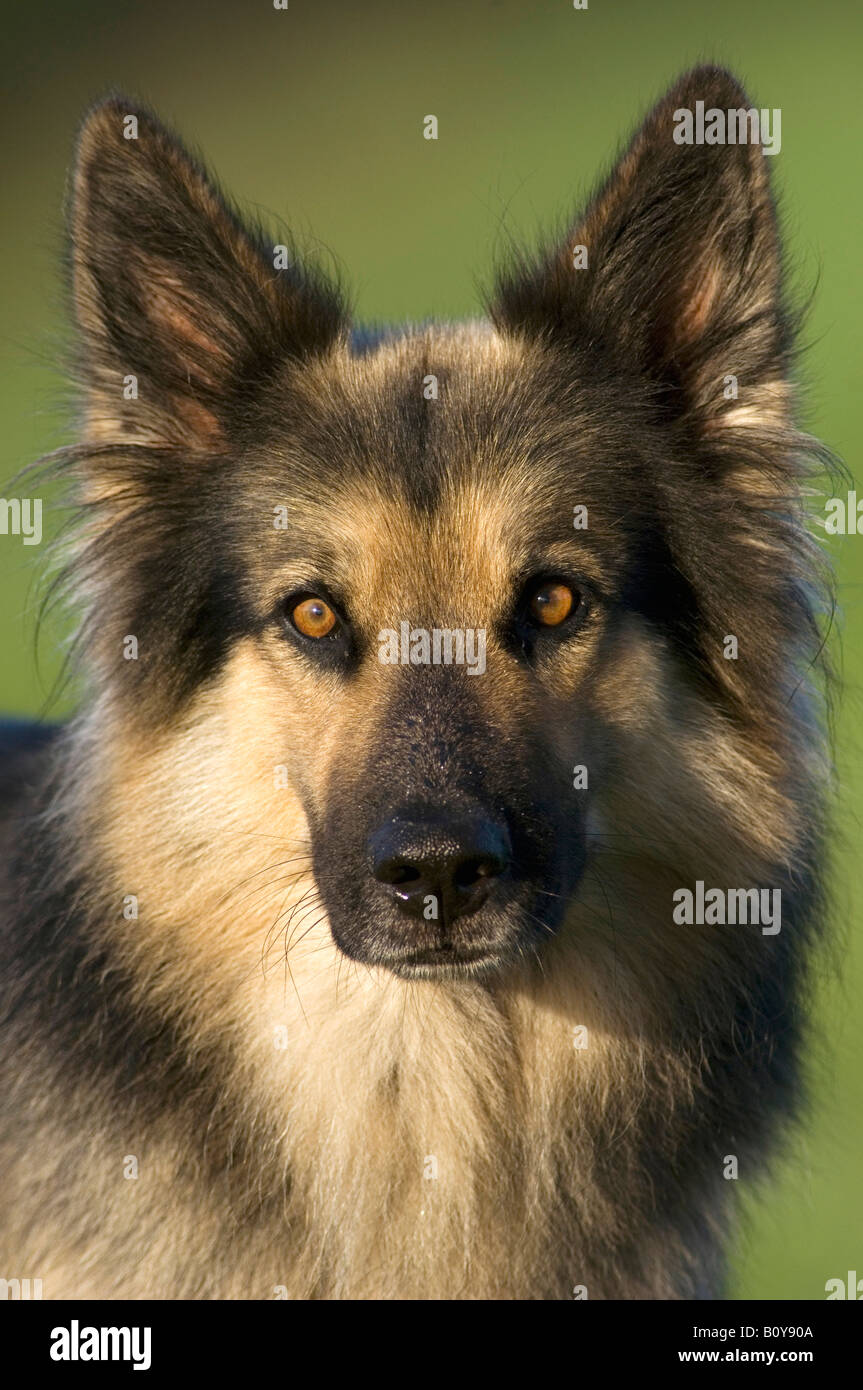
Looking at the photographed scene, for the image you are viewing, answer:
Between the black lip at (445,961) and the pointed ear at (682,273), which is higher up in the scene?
the pointed ear at (682,273)

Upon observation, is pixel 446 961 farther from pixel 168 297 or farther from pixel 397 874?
pixel 168 297

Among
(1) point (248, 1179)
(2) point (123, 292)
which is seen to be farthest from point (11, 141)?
(1) point (248, 1179)

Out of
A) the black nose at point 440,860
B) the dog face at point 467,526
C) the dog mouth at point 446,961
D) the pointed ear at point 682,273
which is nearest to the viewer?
the black nose at point 440,860

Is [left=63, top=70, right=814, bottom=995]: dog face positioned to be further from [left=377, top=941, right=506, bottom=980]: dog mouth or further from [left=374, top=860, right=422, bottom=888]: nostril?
[left=374, top=860, right=422, bottom=888]: nostril

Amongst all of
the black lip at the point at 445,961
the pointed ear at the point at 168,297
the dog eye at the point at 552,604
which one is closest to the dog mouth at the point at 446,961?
the black lip at the point at 445,961

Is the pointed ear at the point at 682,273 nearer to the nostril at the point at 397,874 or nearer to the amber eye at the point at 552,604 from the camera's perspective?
the amber eye at the point at 552,604

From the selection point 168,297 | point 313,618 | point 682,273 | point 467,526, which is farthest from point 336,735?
point 682,273
